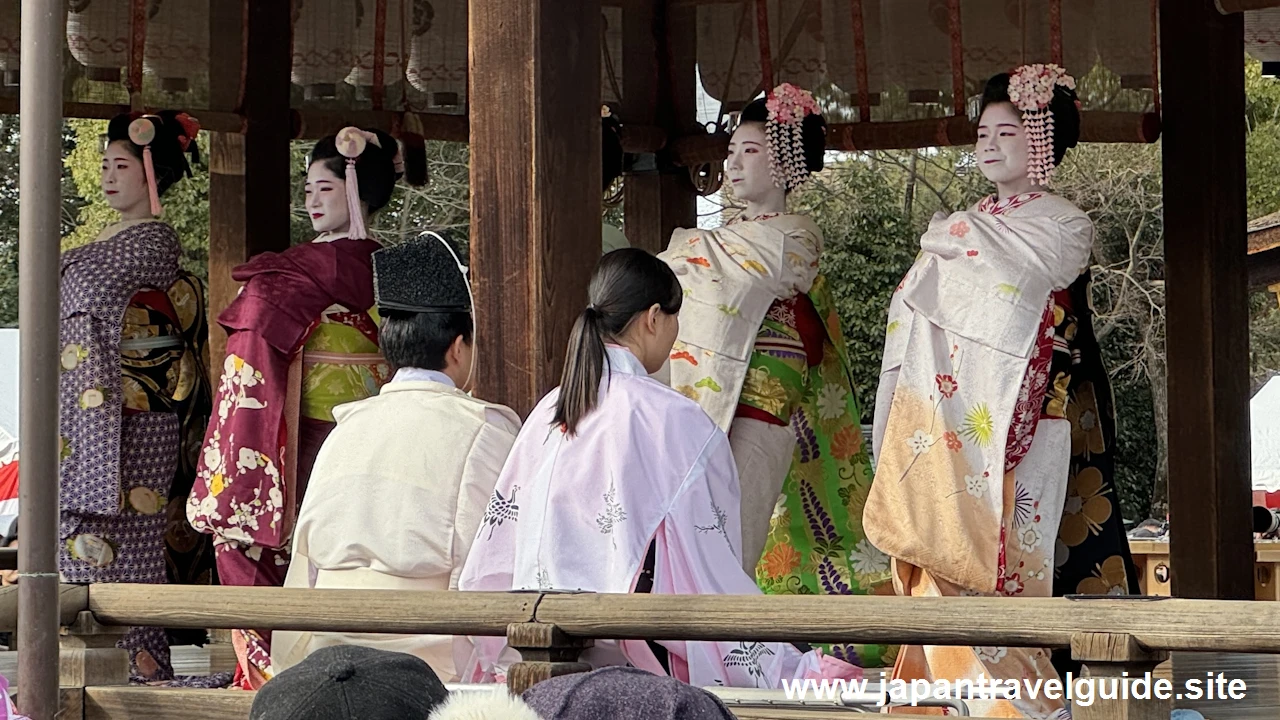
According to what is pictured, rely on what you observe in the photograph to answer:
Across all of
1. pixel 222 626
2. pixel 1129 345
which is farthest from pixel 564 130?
pixel 1129 345

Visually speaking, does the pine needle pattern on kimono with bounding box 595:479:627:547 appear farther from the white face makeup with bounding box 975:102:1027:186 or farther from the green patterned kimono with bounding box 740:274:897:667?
the green patterned kimono with bounding box 740:274:897:667

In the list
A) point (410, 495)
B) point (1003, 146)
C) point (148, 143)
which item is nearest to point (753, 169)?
point (1003, 146)

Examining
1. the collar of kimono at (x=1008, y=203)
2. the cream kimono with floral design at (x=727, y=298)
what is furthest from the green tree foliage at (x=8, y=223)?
the collar of kimono at (x=1008, y=203)

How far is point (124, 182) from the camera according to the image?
5.89m

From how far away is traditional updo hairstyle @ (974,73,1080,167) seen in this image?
5.17 metres

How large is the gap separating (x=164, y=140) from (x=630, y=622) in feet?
10.3

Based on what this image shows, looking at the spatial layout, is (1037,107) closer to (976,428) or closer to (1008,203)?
(1008,203)

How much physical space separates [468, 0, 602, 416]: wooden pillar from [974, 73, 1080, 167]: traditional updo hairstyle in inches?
53.4

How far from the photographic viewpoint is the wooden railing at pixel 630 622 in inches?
124

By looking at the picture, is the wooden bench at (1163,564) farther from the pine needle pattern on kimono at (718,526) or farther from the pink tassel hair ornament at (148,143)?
the pine needle pattern on kimono at (718,526)

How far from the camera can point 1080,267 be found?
5.06m

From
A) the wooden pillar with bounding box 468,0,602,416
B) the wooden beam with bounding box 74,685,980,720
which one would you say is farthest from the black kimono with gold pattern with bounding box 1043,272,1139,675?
the wooden beam with bounding box 74,685,980,720

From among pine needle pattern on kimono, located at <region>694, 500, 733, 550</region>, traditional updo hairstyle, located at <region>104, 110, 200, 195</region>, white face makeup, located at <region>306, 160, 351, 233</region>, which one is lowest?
pine needle pattern on kimono, located at <region>694, 500, 733, 550</region>

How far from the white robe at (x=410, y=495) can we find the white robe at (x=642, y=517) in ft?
1.11
